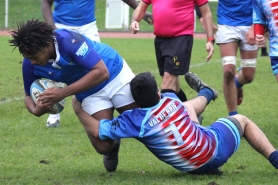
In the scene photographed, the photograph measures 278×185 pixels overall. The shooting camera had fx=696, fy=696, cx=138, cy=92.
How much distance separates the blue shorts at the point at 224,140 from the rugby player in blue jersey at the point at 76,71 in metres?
0.87

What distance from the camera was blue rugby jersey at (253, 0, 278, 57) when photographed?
6793 millimetres

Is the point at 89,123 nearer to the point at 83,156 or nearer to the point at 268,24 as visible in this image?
the point at 83,156

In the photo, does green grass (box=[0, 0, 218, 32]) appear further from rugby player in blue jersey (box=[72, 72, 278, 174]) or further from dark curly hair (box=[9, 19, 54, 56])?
dark curly hair (box=[9, 19, 54, 56])

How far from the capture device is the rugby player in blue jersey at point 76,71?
5.51 m

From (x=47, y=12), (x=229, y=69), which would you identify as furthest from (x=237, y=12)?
(x=47, y=12)

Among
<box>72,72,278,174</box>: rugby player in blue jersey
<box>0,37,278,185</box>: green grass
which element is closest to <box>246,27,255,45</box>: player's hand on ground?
<box>0,37,278,185</box>: green grass

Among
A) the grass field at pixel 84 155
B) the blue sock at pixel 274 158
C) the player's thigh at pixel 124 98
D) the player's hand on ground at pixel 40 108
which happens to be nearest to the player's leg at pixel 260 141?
the blue sock at pixel 274 158

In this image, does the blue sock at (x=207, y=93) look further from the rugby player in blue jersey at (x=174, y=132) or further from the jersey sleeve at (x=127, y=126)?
the jersey sleeve at (x=127, y=126)

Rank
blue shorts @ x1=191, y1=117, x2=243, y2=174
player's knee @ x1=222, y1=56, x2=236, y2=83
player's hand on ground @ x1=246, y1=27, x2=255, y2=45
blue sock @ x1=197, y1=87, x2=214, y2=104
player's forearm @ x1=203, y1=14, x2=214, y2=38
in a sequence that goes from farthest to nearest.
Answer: player's knee @ x1=222, y1=56, x2=236, y2=83 → player's forearm @ x1=203, y1=14, x2=214, y2=38 → player's hand on ground @ x1=246, y1=27, x2=255, y2=45 → blue sock @ x1=197, y1=87, x2=214, y2=104 → blue shorts @ x1=191, y1=117, x2=243, y2=174

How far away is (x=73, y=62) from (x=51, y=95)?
34 cm

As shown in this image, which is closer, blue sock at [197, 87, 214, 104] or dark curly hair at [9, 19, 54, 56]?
dark curly hair at [9, 19, 54, 56]

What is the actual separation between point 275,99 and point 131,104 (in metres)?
4.96

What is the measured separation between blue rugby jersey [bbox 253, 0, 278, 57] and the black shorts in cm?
128

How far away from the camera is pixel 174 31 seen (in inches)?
317
